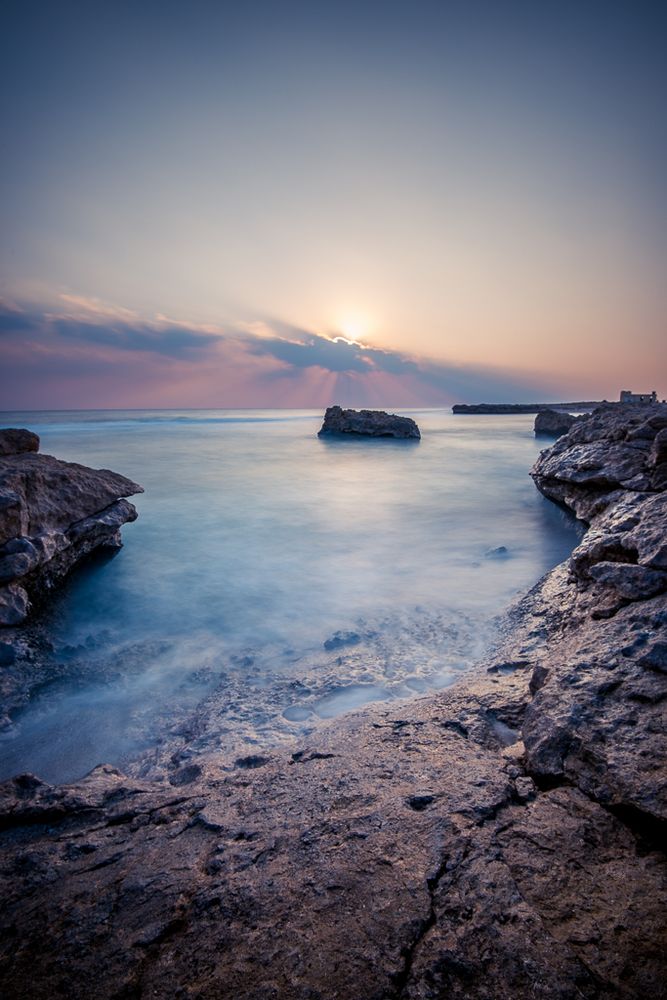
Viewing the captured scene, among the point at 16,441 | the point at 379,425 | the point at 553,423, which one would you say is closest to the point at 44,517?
the point at 16,441

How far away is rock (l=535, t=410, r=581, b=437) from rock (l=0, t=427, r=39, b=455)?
25.1m

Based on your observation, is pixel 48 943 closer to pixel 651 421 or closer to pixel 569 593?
pixel 569 593

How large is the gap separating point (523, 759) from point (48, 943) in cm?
199

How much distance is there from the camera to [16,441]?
223 inches

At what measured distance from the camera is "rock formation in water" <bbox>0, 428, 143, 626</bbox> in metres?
4.37

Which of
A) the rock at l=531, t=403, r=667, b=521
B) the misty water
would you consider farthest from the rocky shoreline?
the rock at l=531, t=403, r=667, b=521

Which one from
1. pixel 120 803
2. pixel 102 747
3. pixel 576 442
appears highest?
pixel 576 442

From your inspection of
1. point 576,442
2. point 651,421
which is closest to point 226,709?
point 651,421

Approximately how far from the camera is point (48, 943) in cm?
133

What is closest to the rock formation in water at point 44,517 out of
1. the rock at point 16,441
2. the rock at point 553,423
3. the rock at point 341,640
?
the rock at point 16,441

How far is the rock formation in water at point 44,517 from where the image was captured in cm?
437

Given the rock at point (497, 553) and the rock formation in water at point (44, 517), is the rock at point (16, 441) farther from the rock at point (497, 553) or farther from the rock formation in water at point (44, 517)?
the rock at point (497, 553)

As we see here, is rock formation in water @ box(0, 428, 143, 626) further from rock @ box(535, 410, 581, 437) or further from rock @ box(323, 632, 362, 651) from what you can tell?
rock @ box(535, 410, 581, 437)

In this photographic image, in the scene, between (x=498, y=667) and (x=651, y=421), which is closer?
(x=498, y=667)
